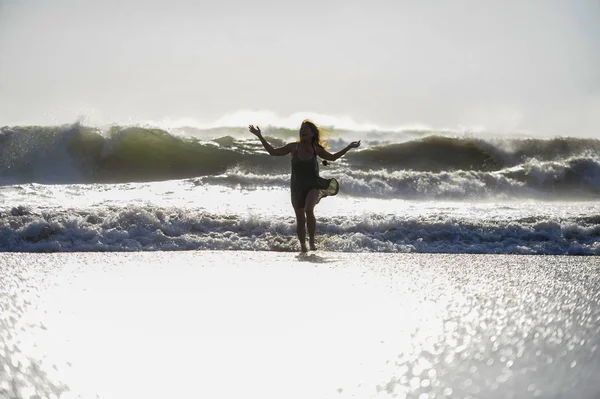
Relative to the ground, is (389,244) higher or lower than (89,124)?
lower

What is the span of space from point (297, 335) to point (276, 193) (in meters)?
9.20

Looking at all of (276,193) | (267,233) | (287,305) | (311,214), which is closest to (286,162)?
(276,193)

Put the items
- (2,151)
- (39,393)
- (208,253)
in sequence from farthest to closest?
1. (2,151)
2. (208,253)
3. (39,393)

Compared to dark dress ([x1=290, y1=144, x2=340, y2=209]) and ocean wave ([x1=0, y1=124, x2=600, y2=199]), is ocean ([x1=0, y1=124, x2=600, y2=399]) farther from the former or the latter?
ocean wave ([x1=0, y1=124, x2=600, y2=199])

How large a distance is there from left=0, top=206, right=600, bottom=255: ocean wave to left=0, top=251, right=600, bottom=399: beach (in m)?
2.43

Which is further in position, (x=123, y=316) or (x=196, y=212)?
(x=196, y=212)

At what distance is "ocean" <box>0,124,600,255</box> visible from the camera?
6.29 metres

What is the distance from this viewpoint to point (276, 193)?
11.2m

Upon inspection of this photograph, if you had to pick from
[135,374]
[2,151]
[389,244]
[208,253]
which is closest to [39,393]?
[135,374]

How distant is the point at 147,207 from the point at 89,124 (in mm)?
Answer: 11113

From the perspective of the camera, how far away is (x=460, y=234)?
21.5 ft

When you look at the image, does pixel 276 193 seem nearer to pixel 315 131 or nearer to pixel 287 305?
pixel 315 131

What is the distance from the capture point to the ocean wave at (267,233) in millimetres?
6133

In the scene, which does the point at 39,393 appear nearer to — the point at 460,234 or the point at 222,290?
the point at 222,290
